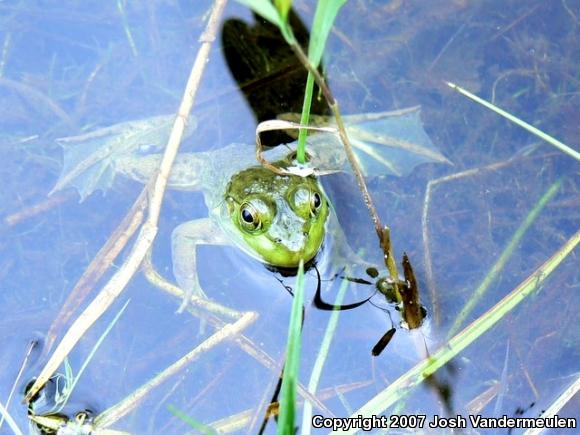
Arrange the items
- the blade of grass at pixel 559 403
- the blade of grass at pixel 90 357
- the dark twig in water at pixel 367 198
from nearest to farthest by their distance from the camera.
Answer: the dark twig in water at pixel 367 198
the blade of grass at pixel 559 403
the blade of grass at pixel 90 357

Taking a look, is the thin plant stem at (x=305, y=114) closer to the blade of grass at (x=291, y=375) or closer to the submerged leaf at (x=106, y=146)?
the blade of grass at (x=291, y=375)

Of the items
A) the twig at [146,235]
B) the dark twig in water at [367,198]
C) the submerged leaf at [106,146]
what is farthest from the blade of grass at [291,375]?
the submerged leaf at [106,146]

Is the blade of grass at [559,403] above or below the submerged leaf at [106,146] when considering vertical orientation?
below

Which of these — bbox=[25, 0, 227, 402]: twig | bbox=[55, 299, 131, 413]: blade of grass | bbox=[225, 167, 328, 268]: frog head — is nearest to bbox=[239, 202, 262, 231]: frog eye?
bbox=[225, 167, 328, 268]: frog head

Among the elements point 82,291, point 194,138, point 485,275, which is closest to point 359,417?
point 485,275

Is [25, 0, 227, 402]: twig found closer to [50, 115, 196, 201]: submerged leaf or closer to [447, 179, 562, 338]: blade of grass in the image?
[50, 115, 196, 201]: submerged leaf

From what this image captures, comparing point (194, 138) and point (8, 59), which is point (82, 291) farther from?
point (8, 59)
